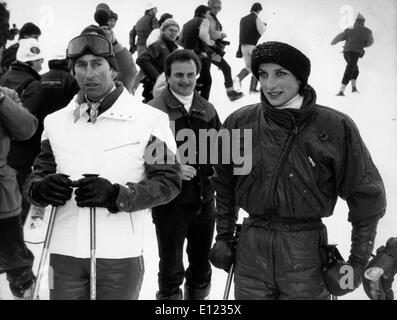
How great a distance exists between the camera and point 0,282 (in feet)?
11.4

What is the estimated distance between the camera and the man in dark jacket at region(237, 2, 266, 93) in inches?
313

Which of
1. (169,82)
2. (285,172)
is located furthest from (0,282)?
(285,172)

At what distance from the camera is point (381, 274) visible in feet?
6.55

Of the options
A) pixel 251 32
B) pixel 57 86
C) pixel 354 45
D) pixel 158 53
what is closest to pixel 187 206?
pixel 57 86

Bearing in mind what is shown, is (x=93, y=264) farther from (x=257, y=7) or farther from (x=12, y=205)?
(x=257, y=7)

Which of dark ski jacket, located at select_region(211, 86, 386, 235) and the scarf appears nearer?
dark ski jacket, located at select_region(211, 86, 386, 235)

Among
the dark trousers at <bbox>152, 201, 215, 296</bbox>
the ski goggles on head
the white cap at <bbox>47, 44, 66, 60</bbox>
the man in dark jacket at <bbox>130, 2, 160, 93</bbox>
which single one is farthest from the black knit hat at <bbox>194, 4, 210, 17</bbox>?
the ski goggles on head

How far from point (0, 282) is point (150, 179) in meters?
1.82

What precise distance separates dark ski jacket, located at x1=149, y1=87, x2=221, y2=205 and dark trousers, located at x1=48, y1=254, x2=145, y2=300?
872mm

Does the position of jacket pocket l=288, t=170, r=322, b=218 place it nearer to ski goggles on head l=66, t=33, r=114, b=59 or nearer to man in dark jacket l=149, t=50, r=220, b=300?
ski goggles on head l=66, t=33, r=114, b=59

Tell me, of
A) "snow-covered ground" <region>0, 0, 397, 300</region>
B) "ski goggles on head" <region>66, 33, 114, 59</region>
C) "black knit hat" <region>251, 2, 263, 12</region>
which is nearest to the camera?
"ski goggles on head" <region>66, 33, 114, 59</region>

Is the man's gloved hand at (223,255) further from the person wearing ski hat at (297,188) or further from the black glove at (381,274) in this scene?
the black glove at (381,274)

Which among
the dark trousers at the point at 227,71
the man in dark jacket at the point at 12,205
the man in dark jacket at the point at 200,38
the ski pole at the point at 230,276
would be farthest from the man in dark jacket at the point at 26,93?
the dark trousers at the point at 227,71

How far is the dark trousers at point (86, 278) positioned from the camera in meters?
2.08
